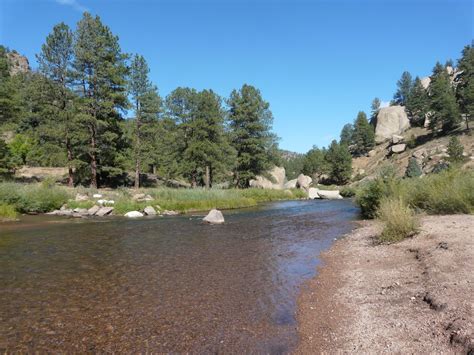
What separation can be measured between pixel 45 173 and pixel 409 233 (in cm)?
4706

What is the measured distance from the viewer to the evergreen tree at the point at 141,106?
131 feet

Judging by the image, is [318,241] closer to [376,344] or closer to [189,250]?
[189,250]

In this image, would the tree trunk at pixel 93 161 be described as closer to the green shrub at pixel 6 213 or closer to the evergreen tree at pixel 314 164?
the green shrub at pixel 6 213

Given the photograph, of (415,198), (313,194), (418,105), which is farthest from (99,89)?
(418,105)

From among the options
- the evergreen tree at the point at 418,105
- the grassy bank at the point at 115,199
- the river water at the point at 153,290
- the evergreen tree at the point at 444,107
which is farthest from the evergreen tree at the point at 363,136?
the river water at the point at 153,290

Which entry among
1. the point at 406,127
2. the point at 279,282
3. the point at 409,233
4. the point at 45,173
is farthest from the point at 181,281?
the point at 406,127

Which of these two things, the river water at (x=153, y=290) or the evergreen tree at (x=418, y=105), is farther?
the evergreen tree at (x=418, y=105)

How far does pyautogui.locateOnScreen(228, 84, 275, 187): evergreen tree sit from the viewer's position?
2085 inches

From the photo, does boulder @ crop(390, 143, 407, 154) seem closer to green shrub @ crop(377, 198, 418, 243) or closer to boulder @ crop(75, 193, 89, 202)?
boulder @ crop(75, 193, 89, 202)

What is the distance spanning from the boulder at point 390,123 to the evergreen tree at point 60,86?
9668 cm

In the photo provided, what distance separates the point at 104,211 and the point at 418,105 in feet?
335

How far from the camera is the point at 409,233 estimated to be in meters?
11.9

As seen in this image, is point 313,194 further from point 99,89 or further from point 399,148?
point 399,148

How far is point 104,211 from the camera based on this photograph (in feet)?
85.9
